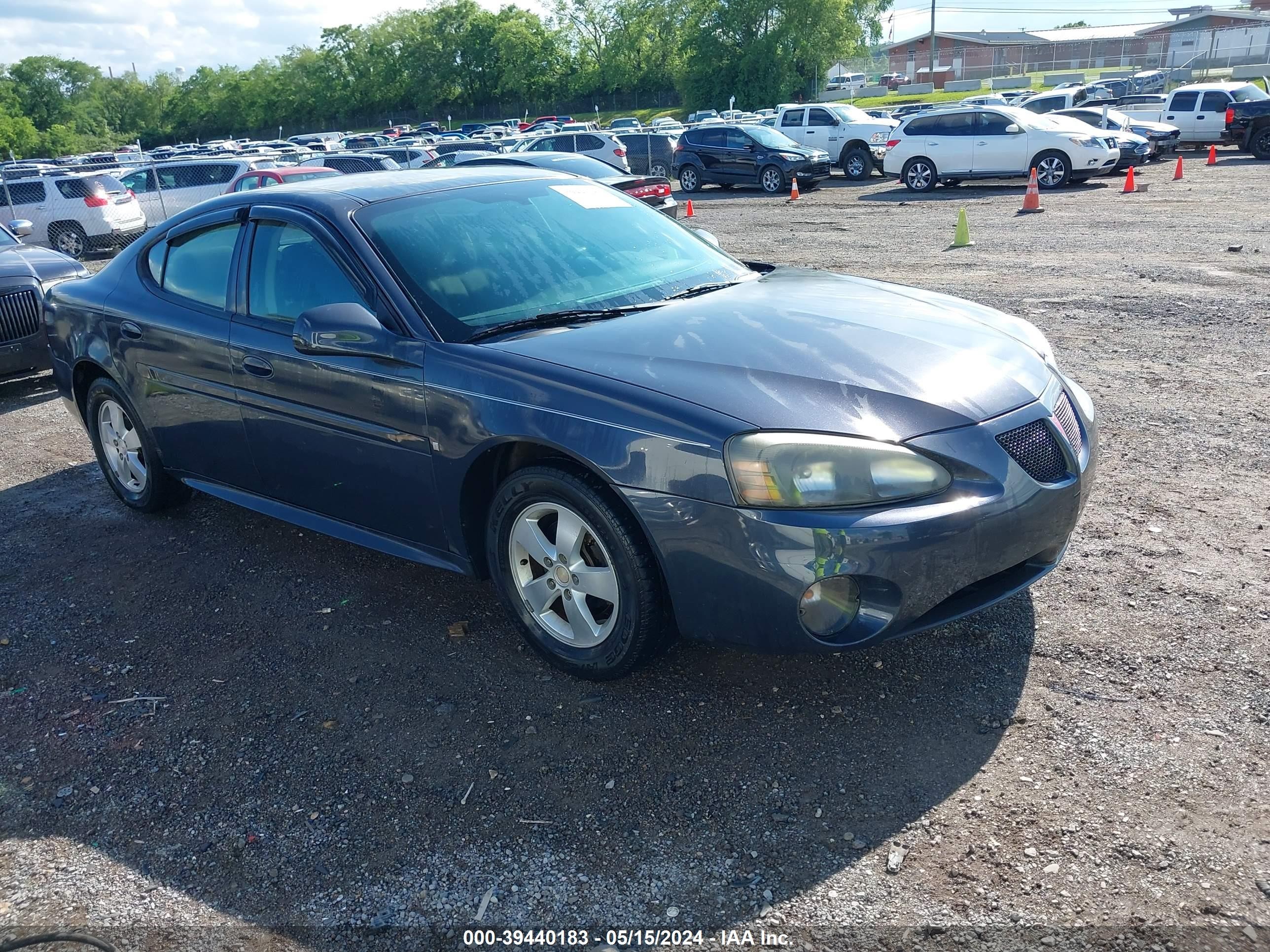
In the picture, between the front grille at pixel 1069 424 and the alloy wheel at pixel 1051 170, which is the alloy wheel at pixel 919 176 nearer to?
the alloy wheel at pixel 1051 170

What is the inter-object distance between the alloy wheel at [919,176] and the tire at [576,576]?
787 inches

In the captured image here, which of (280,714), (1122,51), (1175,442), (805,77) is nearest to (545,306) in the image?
(280,714)

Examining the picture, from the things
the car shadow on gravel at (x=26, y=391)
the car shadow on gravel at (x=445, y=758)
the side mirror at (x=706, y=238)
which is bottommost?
the car shadow on gravel at (x=26, y=391)

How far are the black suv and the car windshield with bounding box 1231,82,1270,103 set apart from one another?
10579 millimetres

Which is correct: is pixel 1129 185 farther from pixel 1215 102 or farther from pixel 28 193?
pixel 28 193

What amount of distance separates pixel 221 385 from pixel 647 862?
112 inches

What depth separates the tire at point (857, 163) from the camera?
84.4ft

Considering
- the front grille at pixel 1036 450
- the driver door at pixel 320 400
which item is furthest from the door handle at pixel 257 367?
the front grille at pixel 1036 450

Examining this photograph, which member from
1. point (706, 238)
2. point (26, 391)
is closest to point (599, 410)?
point (706, 238)

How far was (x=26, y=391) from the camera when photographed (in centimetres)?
859

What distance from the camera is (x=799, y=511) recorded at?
293cm

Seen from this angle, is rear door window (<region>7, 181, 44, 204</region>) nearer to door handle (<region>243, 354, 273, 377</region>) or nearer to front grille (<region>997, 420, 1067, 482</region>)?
door handle (<region>243, 354, 273, 377</region>)

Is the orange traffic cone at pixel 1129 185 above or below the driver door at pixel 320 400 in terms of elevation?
below

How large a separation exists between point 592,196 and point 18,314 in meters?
→ 5.86
